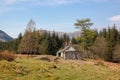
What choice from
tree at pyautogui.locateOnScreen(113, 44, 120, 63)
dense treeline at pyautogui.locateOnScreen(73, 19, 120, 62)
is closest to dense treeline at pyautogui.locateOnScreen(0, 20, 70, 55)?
dense treeline at pyautogui.locateOnScreen(73, 19, 120, 62)

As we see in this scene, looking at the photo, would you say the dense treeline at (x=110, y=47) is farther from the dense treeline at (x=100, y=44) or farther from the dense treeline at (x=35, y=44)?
the dense treeline at (x=35, y=44)

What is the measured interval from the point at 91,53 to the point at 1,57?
163 ft

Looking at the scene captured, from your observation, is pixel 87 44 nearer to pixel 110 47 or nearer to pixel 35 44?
pixel 110 47

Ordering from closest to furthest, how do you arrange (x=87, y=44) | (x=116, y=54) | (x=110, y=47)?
(x=116, y=54)
(x=110, y=47)
(x=87, y=44)

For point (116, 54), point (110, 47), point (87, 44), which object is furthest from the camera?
point (87, 44)

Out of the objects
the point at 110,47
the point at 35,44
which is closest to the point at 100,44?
the point at 110,47

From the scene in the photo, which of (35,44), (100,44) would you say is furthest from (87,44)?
(35,44)

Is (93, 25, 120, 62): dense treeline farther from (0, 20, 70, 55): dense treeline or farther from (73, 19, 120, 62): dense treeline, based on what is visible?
(0, 20, 70, 55): dense treeline

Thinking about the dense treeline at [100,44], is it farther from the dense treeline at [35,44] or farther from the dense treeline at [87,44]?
the dense treeline at [35,44]

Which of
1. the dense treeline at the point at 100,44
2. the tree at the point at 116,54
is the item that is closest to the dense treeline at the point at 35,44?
the dense treeline at the point at 100,44

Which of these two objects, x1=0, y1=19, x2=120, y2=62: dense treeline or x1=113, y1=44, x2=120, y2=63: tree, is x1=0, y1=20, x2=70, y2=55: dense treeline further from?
x1=113, y1=44, x2=120, y2=63: tree

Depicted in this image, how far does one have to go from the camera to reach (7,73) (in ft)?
42.5

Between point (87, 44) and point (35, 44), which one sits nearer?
point (35, 44)

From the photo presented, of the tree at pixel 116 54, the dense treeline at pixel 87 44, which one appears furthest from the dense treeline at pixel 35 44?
the tree at pixel 116 54
